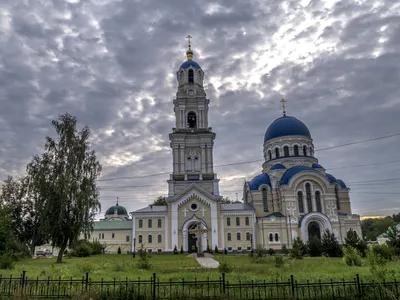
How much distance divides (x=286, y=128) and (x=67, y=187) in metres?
36.6

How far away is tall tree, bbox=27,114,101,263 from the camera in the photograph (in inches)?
1105

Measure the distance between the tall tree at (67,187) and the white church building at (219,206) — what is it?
16329mm

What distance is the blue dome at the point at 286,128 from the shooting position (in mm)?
53566

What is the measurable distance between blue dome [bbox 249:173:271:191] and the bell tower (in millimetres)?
6740

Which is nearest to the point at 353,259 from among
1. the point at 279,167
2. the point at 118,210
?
the point at 279,167

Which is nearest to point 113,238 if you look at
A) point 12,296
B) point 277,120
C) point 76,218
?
point 76,218

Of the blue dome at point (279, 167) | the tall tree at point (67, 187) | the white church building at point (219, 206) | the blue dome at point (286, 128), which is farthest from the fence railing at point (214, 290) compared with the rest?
the blue dome at point (286, 128)

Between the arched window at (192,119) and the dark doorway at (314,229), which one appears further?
the arched window at (192,119)

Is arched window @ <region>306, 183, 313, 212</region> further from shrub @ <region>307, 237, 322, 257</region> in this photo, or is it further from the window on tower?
the window on tower

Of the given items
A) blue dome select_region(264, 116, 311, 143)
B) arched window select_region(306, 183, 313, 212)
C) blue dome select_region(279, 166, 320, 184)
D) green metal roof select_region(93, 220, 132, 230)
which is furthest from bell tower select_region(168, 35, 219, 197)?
arched window select_region(306, 183, 313, 212)

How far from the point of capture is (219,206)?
45.7 metres

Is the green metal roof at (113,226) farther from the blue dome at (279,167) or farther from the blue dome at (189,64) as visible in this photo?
the blue dome at (189,64)

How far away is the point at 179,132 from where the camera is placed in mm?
49188

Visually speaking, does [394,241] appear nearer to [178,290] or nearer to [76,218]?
[178,290]
